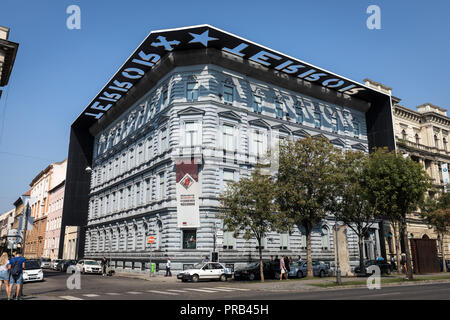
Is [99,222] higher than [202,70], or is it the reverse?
[202,70]

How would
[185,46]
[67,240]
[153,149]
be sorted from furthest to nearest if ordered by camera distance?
[67,240] < [153,149] < [185,46]

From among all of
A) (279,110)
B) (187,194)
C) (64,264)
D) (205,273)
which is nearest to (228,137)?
(187,194)

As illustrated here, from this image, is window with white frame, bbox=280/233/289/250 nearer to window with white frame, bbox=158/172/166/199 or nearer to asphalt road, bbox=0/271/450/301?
window with white frame, bbox=158/172/166/199

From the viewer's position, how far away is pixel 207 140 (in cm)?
3572

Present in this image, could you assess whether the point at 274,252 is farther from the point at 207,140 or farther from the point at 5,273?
the point at 5,273

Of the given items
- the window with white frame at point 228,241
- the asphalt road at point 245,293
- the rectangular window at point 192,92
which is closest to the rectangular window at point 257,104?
the rectangular window at point 192,92

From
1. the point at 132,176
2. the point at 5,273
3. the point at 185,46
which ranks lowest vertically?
the point at 5,273

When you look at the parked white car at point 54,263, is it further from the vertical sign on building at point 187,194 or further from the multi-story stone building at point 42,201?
the multi-story stone building at point 42,201

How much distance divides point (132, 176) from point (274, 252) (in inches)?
717

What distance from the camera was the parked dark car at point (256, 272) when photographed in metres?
30.7

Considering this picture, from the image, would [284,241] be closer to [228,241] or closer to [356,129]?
[228,241]

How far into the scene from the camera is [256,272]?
101 ft

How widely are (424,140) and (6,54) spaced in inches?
2155

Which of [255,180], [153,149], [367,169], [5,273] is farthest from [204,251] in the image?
[5,273]
